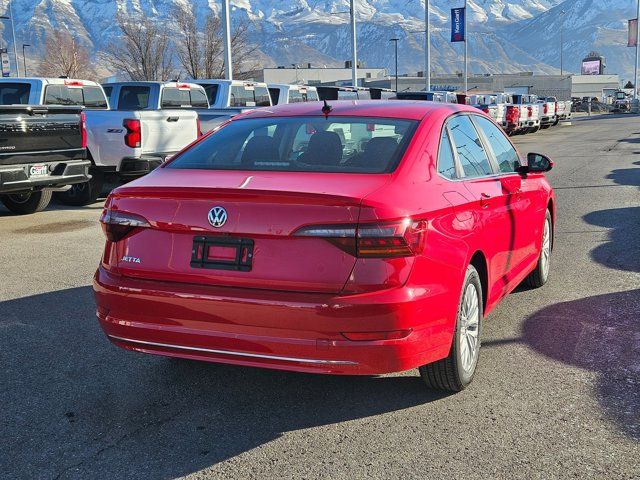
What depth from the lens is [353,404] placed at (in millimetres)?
4348

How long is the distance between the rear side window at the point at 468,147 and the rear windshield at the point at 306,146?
0.43 m

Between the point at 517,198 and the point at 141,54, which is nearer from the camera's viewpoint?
the point at 517,198

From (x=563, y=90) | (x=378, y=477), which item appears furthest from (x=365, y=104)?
(x=563, y=90)

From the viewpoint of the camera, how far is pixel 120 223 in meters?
4.16

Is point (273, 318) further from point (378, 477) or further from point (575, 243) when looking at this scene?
point (575, 243)

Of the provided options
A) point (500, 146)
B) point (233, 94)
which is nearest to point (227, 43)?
point (233, 94)

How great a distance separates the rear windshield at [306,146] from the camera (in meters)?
4.34

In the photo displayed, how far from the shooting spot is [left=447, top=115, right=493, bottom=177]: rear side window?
4875 mm

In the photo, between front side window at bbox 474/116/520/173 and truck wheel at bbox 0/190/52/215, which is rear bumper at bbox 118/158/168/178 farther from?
front side window at bbox 474/116/520/173

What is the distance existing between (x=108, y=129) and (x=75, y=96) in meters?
1.05

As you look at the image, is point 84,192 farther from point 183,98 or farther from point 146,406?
point 146,406

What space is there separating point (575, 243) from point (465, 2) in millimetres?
45180

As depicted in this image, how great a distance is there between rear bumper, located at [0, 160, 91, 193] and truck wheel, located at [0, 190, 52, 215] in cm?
121

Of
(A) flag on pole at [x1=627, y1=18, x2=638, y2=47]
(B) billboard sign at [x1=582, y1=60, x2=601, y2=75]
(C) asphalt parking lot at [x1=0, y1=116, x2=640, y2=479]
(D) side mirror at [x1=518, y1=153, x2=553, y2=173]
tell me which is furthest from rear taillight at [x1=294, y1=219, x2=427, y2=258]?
(B) billboard sign at [x1=582, y1=60, x2=601, y2=75]
